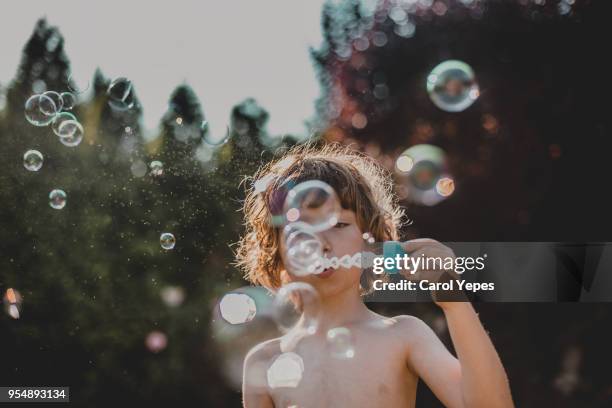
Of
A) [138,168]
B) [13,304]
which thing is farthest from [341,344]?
[13,304]

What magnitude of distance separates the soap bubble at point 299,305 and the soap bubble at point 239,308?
0.34 m

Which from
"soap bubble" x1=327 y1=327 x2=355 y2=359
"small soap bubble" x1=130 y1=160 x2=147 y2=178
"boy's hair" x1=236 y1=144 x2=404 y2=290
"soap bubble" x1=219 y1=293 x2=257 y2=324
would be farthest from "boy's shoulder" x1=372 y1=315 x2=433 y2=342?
"small soap bubble" x1=130 y1=160 x2=147 y2=178

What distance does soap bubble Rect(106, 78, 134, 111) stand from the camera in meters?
3.88

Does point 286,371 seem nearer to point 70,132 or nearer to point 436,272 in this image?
point 436,272

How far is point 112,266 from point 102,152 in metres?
1.25

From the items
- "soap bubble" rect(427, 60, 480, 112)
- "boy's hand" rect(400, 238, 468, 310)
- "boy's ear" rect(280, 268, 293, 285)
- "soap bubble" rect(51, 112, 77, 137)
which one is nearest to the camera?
"boy's hand" rect(400, 238, 468, 310)

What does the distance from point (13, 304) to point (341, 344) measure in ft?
22.8

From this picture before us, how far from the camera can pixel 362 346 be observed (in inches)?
77.5

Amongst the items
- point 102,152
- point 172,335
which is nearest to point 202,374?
point 172,335

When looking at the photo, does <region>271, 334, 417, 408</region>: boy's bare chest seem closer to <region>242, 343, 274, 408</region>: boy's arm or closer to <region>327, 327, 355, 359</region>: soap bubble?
<region>327, 327, 355, 359</region>: soap bubble

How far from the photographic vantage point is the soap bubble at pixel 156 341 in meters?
7.88

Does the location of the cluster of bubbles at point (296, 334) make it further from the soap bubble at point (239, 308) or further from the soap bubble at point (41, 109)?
the soap bubble at point (41, 109)

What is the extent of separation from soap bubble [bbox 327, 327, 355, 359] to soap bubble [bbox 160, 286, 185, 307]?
235 inches

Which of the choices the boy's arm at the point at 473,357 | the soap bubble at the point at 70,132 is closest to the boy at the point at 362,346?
the boy's arm at the point at 473,357
